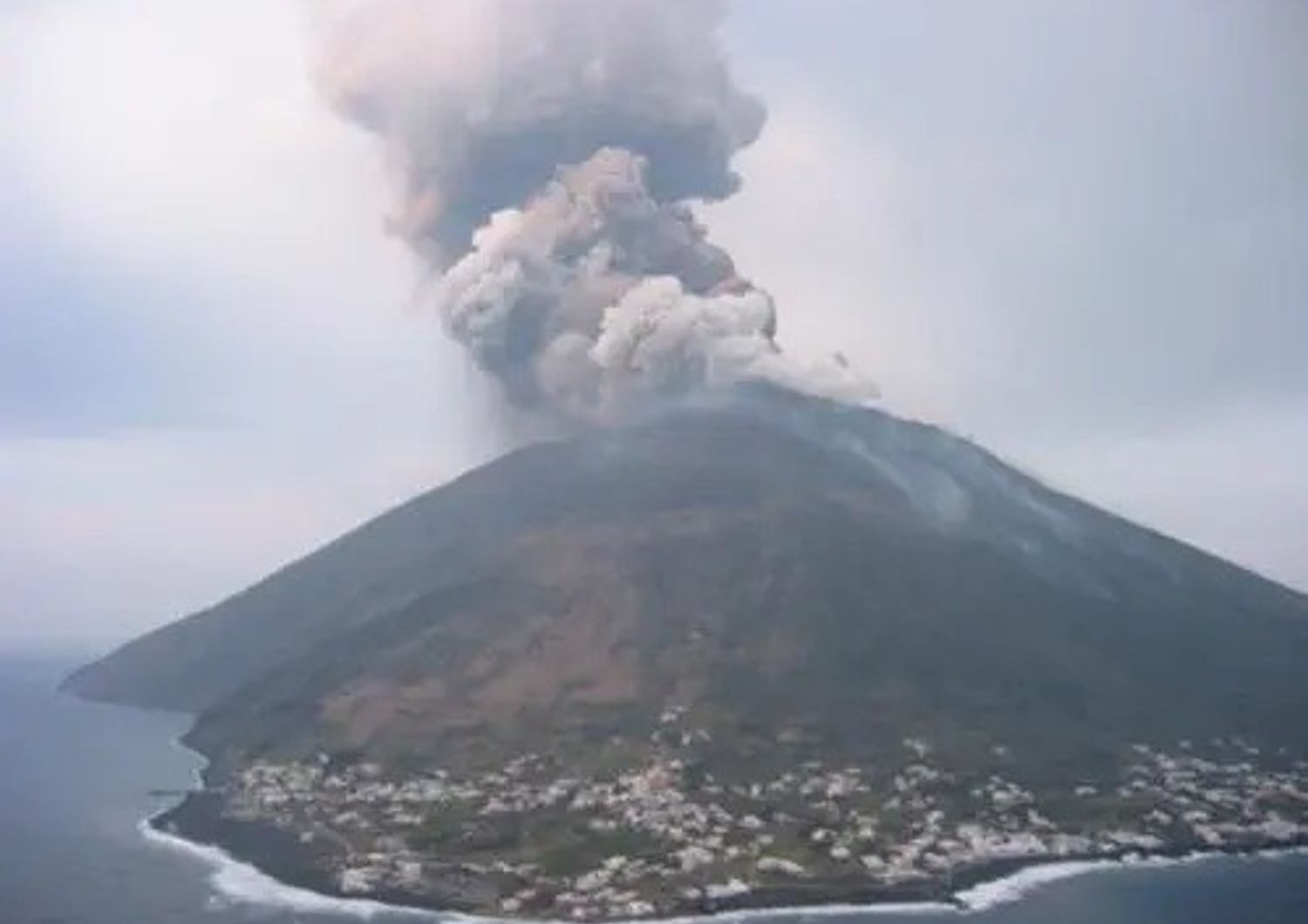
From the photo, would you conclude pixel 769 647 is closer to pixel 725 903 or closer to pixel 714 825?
pixel 714 825

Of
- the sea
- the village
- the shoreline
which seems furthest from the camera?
the village

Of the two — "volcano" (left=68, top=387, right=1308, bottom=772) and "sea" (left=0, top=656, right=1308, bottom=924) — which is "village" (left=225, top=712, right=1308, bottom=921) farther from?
"volcano" (left=68, top=387, right=1308, bottom=772)

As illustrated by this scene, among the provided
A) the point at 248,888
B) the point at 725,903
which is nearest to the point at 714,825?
Answer: the point at 725,903

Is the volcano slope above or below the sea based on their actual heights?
above

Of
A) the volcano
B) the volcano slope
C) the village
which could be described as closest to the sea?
the village

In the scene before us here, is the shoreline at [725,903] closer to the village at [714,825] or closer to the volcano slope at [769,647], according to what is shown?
the village at [714,825]
